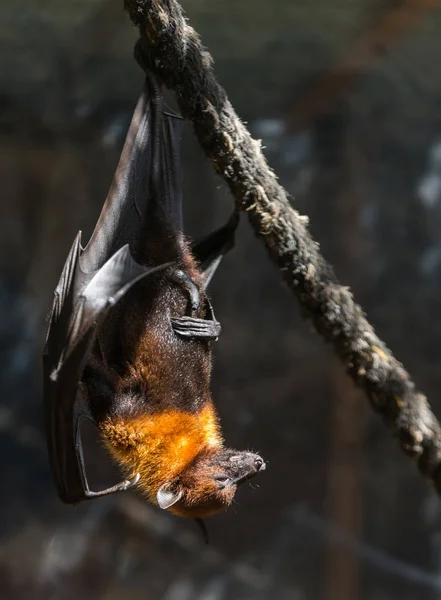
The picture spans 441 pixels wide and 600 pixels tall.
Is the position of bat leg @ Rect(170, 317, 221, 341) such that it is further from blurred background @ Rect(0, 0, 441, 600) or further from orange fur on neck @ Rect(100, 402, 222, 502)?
blurred background @ Rect(0, 0, 441, 600)

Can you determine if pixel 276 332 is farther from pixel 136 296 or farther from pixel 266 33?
pixel 136 296

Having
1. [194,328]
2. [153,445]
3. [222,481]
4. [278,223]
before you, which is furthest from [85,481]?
→ [278,223]

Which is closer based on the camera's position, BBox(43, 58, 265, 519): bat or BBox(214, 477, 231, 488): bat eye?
BBox(43, 58, 265, 519): bat

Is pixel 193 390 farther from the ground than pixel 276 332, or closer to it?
farther from the ground

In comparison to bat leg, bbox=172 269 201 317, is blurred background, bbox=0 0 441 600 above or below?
below

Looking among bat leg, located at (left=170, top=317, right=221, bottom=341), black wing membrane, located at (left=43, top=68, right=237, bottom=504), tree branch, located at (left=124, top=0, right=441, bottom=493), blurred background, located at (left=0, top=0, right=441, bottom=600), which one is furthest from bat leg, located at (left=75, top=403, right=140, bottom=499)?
blurred background, located at (left=0, top=0, right=441, bottom=600)

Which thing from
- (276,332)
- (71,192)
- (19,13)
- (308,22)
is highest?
(308,22)

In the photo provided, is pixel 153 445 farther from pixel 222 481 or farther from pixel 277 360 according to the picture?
pixel 277 360

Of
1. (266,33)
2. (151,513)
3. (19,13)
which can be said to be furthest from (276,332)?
(19,13)

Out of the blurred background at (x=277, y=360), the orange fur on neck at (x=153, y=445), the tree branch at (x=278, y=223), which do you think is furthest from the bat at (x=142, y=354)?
the blurred background at (x=277, y=360)
